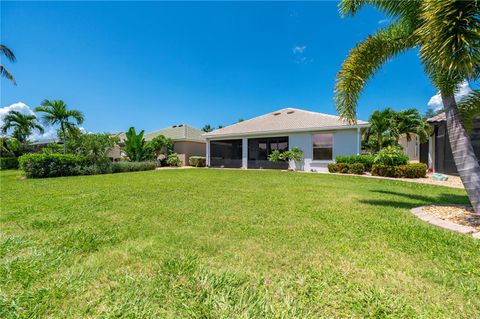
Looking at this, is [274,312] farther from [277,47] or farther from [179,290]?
[277,47]

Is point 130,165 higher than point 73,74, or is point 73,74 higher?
point 73,74

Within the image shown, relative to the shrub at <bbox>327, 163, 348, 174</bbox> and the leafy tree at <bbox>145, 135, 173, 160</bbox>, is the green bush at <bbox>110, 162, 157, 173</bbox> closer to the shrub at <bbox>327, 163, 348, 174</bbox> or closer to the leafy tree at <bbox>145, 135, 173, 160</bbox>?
the leafy tree at <bbox>145, 135, 173, 160</bbox>

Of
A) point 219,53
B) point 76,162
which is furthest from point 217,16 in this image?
point 76,162

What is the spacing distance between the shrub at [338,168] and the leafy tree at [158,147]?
1792cm

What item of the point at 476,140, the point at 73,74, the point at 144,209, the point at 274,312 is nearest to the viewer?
the point at 274,312

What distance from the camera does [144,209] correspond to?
233 inches

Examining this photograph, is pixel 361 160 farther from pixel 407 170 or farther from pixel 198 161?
pixel 198 161

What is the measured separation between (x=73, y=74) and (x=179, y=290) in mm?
18355

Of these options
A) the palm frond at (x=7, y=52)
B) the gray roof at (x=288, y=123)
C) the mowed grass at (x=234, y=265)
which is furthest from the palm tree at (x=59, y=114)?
the mowed grass at (x=234, y=265)

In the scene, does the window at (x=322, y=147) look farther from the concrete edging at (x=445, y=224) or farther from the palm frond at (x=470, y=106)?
the concrete edging at (x=445, y=224)

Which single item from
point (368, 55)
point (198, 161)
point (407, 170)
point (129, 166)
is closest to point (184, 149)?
point (198, 161)

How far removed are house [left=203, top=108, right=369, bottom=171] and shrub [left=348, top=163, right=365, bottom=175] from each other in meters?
1.77

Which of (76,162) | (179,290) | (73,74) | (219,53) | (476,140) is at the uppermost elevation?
(219,53)

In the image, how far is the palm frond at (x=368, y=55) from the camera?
5.95m
